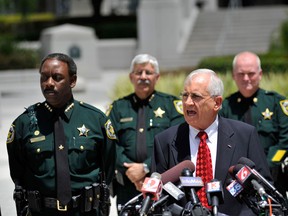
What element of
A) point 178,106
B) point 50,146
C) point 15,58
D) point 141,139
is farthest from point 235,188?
point 15,58

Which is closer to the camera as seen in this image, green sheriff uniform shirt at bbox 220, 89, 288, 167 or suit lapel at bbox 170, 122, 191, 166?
suit lapel at bbox 170, 122, 191, 166

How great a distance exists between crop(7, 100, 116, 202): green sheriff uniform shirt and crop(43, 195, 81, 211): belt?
0.04 metres

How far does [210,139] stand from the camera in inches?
188

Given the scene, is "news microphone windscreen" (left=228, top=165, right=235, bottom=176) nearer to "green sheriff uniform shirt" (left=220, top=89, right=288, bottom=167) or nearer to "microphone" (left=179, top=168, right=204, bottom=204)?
"microphone" (left=179, top=168, right=204, bottom=204)

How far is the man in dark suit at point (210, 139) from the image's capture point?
183 inches

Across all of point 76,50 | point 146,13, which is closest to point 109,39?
point 146,13

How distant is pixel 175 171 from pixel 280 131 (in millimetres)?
2865

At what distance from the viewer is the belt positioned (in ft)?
16.5

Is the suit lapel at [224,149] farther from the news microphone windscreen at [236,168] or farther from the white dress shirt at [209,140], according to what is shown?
the news microphone windscreen at [236,168]

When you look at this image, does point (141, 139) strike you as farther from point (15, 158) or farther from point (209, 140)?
point (209, 140)

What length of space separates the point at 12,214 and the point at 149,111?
5.83 feet

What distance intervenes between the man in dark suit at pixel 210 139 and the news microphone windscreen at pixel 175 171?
0.28 meters

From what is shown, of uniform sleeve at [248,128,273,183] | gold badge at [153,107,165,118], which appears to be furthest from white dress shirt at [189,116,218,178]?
gold badge at [153,107,165,118]

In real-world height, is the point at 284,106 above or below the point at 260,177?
below
